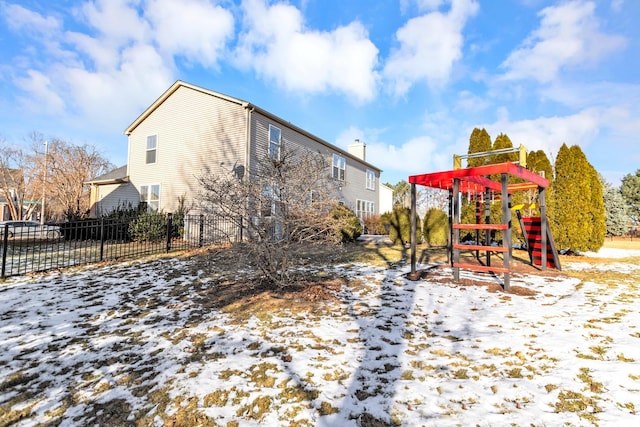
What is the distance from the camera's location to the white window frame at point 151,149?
1541cm

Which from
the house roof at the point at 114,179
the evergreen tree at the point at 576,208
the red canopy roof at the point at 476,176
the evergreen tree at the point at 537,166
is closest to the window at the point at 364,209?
the evergreen tree at the point at 537,166

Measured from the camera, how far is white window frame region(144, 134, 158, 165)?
15.4m

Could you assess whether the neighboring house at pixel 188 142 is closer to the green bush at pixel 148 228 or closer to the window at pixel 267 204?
the green bush at pixel 148 228

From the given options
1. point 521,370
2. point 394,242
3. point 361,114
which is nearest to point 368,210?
point 361,114

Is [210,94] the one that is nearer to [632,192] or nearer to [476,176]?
[476,176]

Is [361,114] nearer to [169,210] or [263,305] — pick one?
[169,210]

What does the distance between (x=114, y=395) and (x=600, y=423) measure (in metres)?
3.51

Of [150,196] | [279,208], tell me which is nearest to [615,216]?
[279,208]

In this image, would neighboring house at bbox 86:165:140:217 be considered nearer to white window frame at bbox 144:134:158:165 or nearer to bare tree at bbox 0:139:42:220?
white window frame at bbox 144:134:158:165

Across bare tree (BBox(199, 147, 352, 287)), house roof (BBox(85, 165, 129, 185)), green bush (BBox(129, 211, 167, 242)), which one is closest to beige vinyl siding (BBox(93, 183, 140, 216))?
house roof (BBox(85, 165, 129, 185))

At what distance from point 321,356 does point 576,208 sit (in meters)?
11.6

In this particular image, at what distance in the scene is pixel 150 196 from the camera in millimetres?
15344

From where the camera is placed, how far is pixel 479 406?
2225 mm

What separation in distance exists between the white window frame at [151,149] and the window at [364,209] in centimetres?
1294
